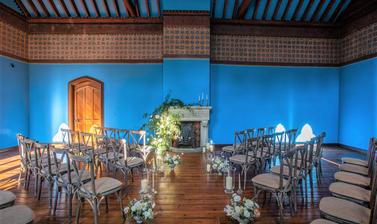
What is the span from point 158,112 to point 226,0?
4113 millimetres

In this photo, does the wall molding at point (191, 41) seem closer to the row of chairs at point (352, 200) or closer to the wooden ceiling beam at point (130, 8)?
the wooden ceiling beam at point (130, 8)

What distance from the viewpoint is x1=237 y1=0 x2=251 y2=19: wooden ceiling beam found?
619 centimetres

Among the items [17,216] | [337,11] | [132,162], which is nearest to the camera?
[17,216]

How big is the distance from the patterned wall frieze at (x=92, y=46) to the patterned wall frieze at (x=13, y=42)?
0.61 ft

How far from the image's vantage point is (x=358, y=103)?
644 cm

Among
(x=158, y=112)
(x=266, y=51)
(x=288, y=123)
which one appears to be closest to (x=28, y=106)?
(x=158, y=112)

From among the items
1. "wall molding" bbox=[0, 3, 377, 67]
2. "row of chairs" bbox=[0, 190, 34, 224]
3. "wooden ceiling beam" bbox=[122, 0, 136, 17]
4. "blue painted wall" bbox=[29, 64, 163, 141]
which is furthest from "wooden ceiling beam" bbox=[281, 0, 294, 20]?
"row of chairs" bbox=[0, 190, 34, 224]

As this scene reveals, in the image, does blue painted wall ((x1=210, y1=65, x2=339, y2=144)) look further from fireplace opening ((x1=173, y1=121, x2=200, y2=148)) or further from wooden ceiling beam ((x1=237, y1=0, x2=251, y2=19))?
wooden ceiling beam ((x1=237, y1=0, x2=251, y2=19))

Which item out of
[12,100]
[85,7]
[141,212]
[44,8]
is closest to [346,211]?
[141,212]

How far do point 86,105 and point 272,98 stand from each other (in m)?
6.75

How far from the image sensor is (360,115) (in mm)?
6355

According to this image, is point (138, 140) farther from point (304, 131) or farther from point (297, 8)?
point (297, 8)

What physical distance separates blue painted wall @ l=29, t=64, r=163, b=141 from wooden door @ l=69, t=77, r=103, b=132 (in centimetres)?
23

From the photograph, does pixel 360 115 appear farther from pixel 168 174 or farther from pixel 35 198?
pixel 35 198
